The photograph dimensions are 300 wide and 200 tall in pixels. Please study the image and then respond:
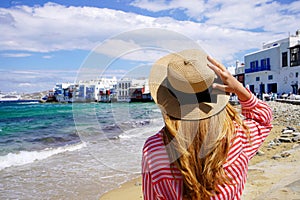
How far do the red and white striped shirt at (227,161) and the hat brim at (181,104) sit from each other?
10 centimetres

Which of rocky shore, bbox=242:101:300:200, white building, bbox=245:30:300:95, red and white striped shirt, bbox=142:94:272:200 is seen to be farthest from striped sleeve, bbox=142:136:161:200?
white building, bbox=245:30:300:95

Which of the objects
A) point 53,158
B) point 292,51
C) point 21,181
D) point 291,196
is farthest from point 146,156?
point 292,51

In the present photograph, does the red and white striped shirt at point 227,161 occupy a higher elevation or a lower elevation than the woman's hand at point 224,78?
lower

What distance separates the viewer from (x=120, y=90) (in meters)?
2.22

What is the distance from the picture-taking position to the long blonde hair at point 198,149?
108 centimetres

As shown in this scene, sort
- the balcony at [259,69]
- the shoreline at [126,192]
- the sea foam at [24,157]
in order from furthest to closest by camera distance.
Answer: the balcony at [259,69]
the sea foam at [24,157]
the shoreline at [126,192]

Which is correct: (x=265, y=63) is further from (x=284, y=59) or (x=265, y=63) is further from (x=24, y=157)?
(x=24, y=157)

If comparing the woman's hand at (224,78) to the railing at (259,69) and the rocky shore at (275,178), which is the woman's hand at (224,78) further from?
the railing at (259,69)

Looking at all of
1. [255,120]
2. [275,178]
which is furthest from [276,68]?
[255,120]

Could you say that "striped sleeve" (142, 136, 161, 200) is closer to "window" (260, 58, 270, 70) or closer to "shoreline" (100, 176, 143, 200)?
"shoreline" (100, 176, 143, 200)

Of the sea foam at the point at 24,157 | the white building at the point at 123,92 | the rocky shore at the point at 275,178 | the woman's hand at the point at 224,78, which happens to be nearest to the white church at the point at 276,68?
the sea foam at the point at 24,157

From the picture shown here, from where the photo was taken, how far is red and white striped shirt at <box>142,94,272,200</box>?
1.11 metres

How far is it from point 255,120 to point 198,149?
0.32m

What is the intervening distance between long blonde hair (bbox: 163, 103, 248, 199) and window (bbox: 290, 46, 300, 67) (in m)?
32.8
